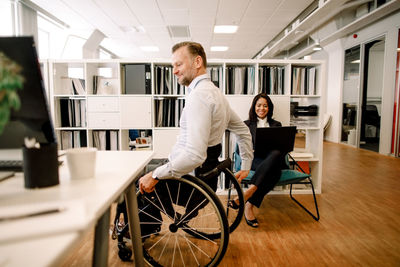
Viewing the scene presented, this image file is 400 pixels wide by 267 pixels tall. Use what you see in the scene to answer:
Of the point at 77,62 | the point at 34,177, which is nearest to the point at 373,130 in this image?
the point at 77,62

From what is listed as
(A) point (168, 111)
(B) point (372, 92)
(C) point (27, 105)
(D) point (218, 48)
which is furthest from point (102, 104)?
(D) point (218, 48)

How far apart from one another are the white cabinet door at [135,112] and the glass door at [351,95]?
18.7 feet

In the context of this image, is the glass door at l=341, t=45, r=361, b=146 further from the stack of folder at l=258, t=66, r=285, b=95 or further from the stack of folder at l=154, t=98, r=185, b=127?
the stack of folder at l=154, t=98, r=185, b=127

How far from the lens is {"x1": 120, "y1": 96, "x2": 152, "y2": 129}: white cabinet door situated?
9.21ft

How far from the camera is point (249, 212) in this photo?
87.9 inches

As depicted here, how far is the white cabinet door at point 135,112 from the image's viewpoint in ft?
9.21

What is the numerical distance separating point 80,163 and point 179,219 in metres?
0.82

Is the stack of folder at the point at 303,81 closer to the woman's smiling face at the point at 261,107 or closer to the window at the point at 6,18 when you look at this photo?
the woman's smiling face at the point at 261,107

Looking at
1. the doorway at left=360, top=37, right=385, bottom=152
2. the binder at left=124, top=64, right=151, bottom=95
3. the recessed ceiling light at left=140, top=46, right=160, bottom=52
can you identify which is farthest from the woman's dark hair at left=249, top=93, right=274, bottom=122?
the recessed ceiling light at left=140, top=46, right=160, bottom=52

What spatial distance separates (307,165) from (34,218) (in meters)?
2.98

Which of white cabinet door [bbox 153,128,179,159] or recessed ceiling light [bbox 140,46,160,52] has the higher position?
recessed ceiling light [bbox 140,46,160,52]

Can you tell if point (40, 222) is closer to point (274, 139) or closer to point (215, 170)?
point (215, 170)

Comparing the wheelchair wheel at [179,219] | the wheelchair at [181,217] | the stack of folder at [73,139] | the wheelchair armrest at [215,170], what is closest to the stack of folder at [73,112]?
the stack of folder at [73,139]

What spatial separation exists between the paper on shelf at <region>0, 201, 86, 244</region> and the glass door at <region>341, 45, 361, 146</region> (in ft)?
23.4
